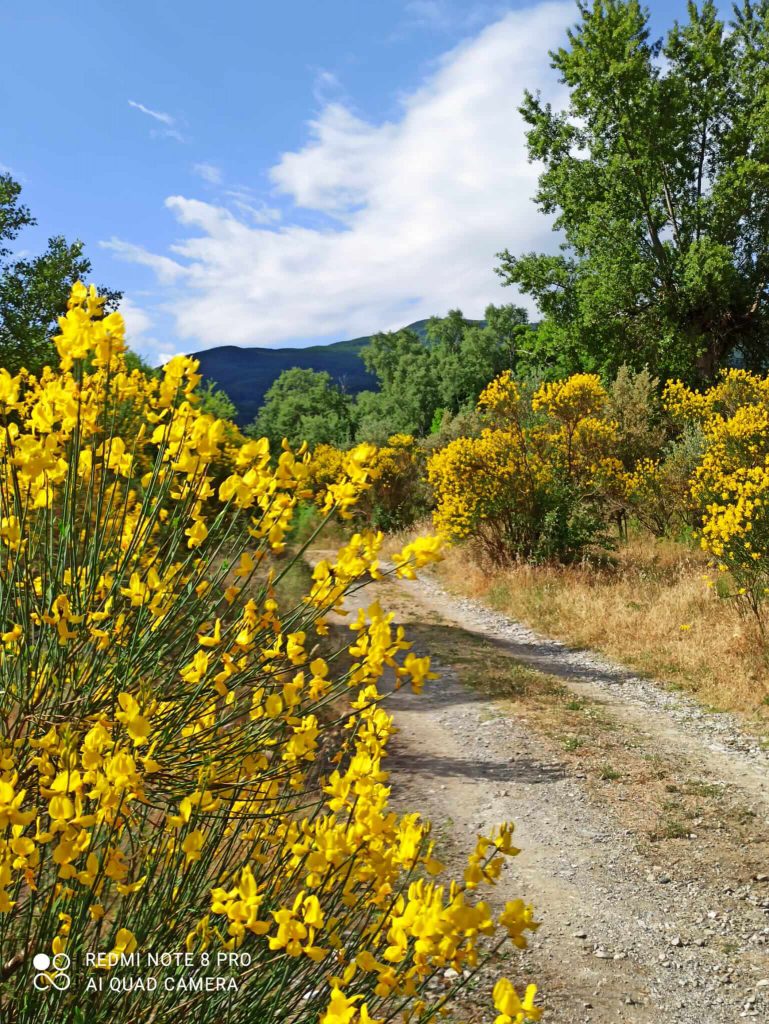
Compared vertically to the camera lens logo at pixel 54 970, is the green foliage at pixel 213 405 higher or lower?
higher

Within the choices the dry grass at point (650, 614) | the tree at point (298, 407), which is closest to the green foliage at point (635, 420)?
the dry grass at point (650, 614)

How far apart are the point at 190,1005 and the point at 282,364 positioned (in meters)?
196

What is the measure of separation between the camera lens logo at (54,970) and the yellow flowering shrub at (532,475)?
10.6 meters

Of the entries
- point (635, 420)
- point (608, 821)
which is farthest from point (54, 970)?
point (635, 420)

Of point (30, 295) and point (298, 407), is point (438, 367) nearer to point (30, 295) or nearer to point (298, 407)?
point (298, 407)

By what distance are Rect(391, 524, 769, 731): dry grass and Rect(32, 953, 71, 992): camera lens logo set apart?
19.6ft

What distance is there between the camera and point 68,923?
5.06ft

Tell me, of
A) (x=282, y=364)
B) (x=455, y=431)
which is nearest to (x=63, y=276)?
(x=455, y=431)

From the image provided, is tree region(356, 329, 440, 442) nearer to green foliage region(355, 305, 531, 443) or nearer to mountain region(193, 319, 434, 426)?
green foliage region(355, 305, 531, 443)

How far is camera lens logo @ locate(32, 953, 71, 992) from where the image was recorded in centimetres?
143

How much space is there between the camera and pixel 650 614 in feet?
28.0

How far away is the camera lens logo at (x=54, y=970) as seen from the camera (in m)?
1.43

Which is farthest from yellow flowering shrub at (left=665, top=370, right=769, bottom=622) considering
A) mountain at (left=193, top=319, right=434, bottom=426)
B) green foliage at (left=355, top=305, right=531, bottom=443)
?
mountain at (left=193, top=319, right=434, bottom=426)

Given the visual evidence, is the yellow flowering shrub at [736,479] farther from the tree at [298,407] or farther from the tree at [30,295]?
the tree at [298,407]
